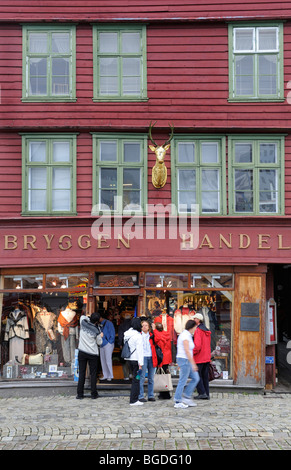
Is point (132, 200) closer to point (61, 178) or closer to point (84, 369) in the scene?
point (61, 178)

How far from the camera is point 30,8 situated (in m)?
14.3

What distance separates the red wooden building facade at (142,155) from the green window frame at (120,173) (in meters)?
0.03

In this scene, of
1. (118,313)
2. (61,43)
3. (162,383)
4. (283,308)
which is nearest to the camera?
(162,383)

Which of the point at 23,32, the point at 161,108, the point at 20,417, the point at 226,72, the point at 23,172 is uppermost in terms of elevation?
the point at 23,32

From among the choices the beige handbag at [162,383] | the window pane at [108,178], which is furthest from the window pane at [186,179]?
the beige handbag at [162,383]

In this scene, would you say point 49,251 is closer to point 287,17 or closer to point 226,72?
point 226,72

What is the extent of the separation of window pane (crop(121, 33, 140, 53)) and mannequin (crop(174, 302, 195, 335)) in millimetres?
6671

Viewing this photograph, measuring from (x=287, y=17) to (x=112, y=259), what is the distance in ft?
24.8

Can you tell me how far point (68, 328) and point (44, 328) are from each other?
613mm

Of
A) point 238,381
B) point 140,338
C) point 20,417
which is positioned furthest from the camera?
point 238,381

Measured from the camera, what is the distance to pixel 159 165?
13844 mm

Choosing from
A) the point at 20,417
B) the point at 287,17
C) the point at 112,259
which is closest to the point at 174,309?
the point at 112,259

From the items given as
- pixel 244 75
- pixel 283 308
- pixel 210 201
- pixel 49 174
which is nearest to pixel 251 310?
pixel 210 201

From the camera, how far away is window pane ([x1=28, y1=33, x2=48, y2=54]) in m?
14.4
